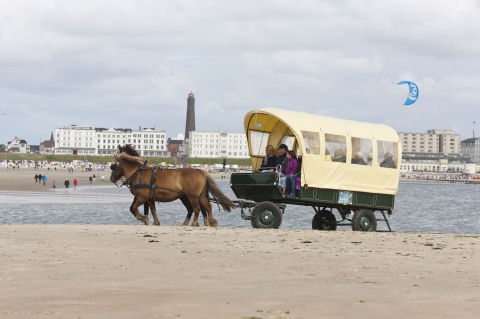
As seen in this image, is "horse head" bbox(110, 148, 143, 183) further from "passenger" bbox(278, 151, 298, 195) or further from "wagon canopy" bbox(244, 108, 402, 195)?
"passenger" bbox(278, 151, 298, 195)

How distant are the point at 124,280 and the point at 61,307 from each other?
214 centimetres

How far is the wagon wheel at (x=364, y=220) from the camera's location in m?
22.2

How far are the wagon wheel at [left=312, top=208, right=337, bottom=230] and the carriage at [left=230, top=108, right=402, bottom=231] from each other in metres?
0.51

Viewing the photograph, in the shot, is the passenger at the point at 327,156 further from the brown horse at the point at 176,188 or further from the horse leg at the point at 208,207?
the horse leg at the point at 208,207

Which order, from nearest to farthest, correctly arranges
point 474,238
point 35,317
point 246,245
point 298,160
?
point 35,317 → point 246,245 → point 474,238 → point 298,160

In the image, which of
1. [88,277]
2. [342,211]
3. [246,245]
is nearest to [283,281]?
[88,277]

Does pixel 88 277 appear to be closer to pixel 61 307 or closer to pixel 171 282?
pixel 171 282

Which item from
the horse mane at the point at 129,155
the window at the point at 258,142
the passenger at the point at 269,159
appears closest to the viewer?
the horse mane at the point at 129,155

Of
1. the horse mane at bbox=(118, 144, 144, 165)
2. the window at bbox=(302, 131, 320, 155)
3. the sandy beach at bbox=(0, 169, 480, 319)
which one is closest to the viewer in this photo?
the sandy beach at bbox=(0, 169, 480, 319)

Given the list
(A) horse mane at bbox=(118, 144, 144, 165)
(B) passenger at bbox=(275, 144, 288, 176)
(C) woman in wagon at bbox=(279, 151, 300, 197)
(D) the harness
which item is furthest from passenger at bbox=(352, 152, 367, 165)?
(A) horse mane at bbox=(118, 144, 144, 165)

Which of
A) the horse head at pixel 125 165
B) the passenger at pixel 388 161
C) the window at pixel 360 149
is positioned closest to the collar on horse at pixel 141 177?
the horse head at pixel 125 165

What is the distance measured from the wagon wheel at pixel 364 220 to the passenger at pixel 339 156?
53.7 inches

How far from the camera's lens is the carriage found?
70.3 feet

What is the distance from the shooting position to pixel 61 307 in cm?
874
